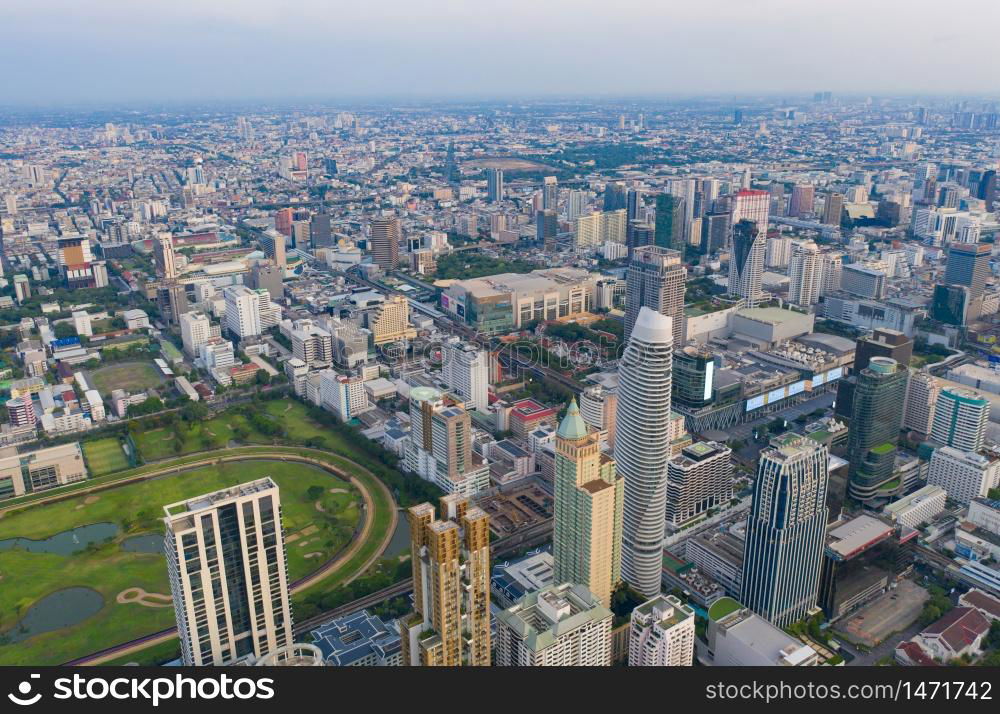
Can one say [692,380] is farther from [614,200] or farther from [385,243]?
[614,200]

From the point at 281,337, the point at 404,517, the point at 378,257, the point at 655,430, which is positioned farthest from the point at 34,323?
the point at 655,430

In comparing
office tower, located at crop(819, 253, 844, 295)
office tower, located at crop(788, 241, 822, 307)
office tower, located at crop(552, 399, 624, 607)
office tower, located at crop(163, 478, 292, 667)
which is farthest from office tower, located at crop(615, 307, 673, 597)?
office tower, located at crop(819, 253, 844, 295)

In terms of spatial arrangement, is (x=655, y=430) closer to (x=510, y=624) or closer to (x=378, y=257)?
(x=510, y=624)

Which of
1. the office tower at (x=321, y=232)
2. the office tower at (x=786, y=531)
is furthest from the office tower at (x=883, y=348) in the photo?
the office tower at (x=321, y=232)

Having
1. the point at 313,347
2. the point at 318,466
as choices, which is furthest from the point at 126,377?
the point at 318,466
